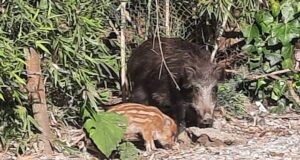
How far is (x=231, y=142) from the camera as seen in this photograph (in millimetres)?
7348

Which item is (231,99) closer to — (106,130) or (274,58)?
(274,58)

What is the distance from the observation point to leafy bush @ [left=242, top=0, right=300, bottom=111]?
8758 millimetres

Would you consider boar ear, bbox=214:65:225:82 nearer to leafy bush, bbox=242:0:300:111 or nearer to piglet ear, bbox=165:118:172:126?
piglet ear, bbox=165:118:172:126

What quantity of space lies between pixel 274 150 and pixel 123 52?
188 cm

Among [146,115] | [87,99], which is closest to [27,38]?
[87,99]

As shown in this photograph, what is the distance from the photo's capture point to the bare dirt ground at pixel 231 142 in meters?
6.96

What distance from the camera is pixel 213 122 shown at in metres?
7.78

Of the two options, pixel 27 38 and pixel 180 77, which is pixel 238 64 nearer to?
pixel 180 77

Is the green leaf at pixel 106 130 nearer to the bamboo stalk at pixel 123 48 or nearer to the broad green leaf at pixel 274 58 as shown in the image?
the bamboo stalk at pixel 123 48

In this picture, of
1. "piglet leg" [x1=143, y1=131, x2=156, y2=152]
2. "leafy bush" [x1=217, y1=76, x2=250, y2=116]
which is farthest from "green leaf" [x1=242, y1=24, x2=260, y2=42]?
"piglet leg" [x1=143, y1=131, x2=156, y2=152]

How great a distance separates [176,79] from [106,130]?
119 cm

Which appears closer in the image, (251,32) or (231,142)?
(231,142)

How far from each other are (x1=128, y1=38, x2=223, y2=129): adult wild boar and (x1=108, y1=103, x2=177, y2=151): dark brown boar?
435 mm

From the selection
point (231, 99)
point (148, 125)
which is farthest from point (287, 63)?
point (148, 125)
